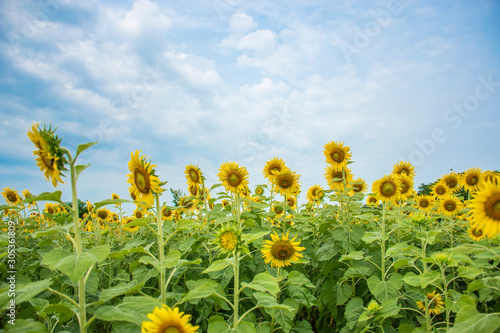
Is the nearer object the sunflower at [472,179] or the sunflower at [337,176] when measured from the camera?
the sunflower at [337,176]

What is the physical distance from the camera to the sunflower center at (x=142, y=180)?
251 centimetres

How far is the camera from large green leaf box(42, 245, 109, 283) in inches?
61.2

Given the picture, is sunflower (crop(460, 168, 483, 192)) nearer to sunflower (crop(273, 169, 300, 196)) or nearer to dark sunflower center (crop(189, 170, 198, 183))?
sunflower (crop(273, 169, 300, 196))

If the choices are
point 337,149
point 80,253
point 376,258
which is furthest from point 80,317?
point 337,149

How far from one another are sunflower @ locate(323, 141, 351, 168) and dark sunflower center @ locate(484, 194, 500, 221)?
8.02 feet

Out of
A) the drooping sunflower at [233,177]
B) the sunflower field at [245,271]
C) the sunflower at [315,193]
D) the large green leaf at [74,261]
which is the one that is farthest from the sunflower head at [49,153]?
the sunflower at [315,193]

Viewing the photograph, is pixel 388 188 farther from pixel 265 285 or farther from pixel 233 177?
pixel 265 285

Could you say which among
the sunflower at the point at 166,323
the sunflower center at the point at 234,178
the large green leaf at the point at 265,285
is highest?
the sunflower center at the point at 234,178

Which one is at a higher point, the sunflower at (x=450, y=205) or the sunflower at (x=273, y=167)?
the sunflower at (x=273, y=167)

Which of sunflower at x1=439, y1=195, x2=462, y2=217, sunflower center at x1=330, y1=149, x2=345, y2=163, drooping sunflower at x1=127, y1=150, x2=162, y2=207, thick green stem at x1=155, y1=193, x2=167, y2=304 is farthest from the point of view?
sunflower at x1=439, y1=195, x2=462, y2=217

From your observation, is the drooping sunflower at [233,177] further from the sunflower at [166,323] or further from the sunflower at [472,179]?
the sunflower at [472,179]

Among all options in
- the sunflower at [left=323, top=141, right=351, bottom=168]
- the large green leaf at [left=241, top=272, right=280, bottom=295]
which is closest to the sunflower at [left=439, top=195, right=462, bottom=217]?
the sunflower at [left=323, top=141, right=351, bottom=168]

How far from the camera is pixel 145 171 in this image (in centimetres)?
250

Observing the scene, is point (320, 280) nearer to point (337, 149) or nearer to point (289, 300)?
point (289, 300)
